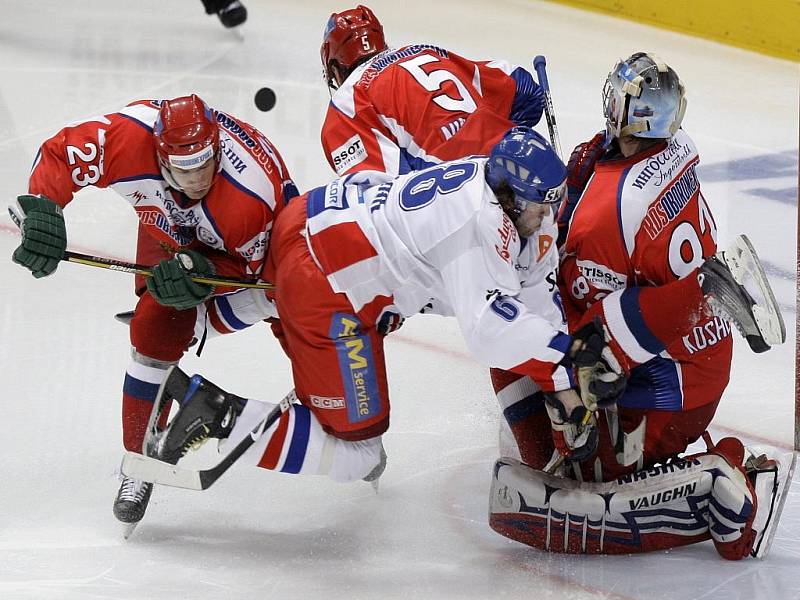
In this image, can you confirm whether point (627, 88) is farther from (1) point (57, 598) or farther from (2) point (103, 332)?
(2) point (103, 332)

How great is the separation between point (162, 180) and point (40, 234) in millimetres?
314

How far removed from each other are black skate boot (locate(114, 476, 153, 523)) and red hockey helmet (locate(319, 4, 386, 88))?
1.34 m

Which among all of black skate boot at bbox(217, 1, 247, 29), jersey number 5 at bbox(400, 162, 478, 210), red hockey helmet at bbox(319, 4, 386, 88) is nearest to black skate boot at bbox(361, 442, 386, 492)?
jersey number 5 at bbox(400, 162, 478, 210)

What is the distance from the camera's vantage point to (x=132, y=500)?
2.89m

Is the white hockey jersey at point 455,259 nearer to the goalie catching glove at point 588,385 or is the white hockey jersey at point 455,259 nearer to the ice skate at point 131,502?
the goalie catching glove at point 588,385

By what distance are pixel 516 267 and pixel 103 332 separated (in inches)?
69.3

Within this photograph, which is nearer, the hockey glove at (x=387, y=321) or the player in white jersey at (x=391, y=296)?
the player in white jersey at (x=391, y=296)

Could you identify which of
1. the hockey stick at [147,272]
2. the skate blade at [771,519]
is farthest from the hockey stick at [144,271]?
the skate blade at [771,519]

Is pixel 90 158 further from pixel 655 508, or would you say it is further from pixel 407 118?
pixel 655 508

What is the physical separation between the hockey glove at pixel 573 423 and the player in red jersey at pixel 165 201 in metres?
0.80

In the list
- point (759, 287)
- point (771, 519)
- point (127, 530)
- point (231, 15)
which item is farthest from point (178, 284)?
point (231, 15)

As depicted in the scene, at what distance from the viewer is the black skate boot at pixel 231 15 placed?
6.94 m

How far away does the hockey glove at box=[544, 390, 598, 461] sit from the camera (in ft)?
8.73

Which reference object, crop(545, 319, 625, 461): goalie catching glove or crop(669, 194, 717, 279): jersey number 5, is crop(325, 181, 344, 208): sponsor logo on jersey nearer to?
crop(545, 319, 625, 461): goalie catching glove
